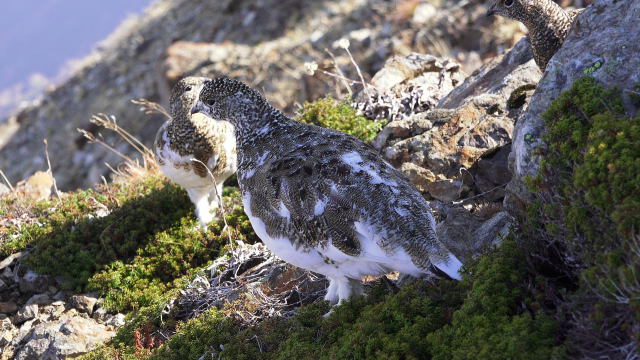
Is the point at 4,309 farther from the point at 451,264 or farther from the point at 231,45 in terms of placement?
the point at 231,45

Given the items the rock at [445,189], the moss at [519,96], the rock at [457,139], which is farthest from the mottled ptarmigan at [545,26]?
the rock at [445,189]

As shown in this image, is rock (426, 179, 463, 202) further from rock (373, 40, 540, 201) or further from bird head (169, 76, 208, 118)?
bird head (169, 76, 208, 118)

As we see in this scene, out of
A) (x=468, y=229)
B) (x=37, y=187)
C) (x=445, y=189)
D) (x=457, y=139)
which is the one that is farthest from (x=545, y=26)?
(x=37, y=187)

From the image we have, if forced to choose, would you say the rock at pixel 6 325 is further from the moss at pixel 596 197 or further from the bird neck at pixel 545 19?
the bird neck at pixel 545 19

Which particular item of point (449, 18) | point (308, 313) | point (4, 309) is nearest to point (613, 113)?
point (308, 313)

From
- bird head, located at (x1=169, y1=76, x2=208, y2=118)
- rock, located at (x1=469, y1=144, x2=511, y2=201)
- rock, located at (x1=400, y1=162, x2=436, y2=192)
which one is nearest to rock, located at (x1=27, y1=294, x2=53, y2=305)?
bird head, located at (x1=169, y1=76, x2=208, y2=118)

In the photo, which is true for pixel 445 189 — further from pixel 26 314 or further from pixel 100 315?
pixel 26 314
